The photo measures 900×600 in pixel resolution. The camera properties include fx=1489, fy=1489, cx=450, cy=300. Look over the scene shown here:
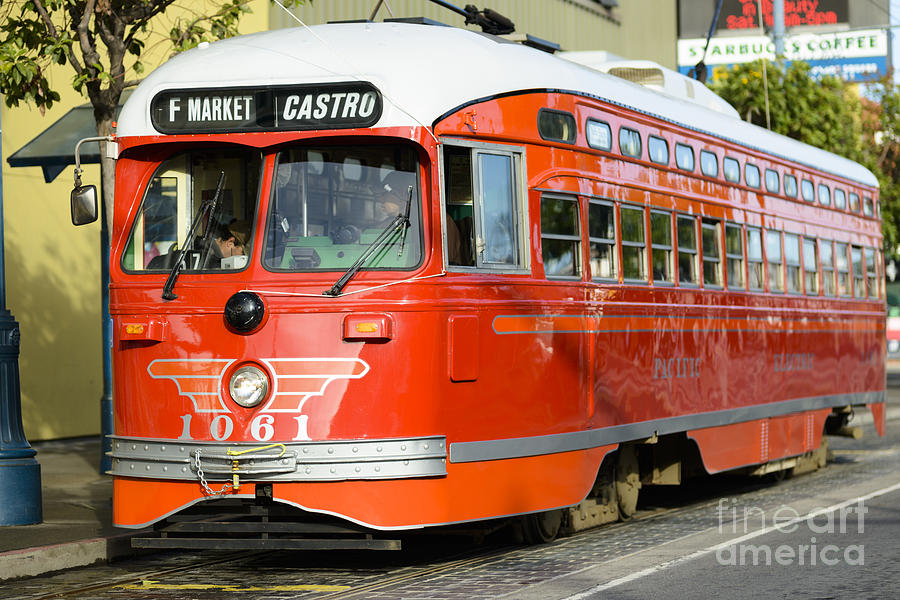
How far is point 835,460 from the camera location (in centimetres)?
1831

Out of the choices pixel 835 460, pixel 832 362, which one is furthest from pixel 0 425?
pixel 835 460

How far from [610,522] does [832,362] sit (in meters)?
5.28

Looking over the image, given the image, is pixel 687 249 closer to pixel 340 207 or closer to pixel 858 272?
pixel 340 207

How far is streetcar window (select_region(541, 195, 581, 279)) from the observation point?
10133 mm

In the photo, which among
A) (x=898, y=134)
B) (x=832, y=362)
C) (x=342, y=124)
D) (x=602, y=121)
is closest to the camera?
(x=342, y=124)

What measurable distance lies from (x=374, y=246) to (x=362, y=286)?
10.3 inches

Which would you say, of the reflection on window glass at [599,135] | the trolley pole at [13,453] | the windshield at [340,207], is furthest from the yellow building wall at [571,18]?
the windshield at [340,207]

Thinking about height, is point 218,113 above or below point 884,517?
above

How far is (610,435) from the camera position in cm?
1085

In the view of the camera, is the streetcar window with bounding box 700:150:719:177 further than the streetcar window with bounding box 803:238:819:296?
No

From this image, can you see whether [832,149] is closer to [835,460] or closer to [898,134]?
[898,134]

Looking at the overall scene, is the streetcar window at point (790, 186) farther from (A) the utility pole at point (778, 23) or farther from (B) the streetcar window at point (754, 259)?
(A) the utility pole at point (778, 23)

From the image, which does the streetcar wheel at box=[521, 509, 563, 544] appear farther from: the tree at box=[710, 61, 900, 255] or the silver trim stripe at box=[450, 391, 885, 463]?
the tree at box=[710, 61, 900, 255]

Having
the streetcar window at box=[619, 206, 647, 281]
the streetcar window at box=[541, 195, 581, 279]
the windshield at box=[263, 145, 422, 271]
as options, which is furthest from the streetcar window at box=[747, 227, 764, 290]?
the windshield at box=[263, 145, 422, 271]
